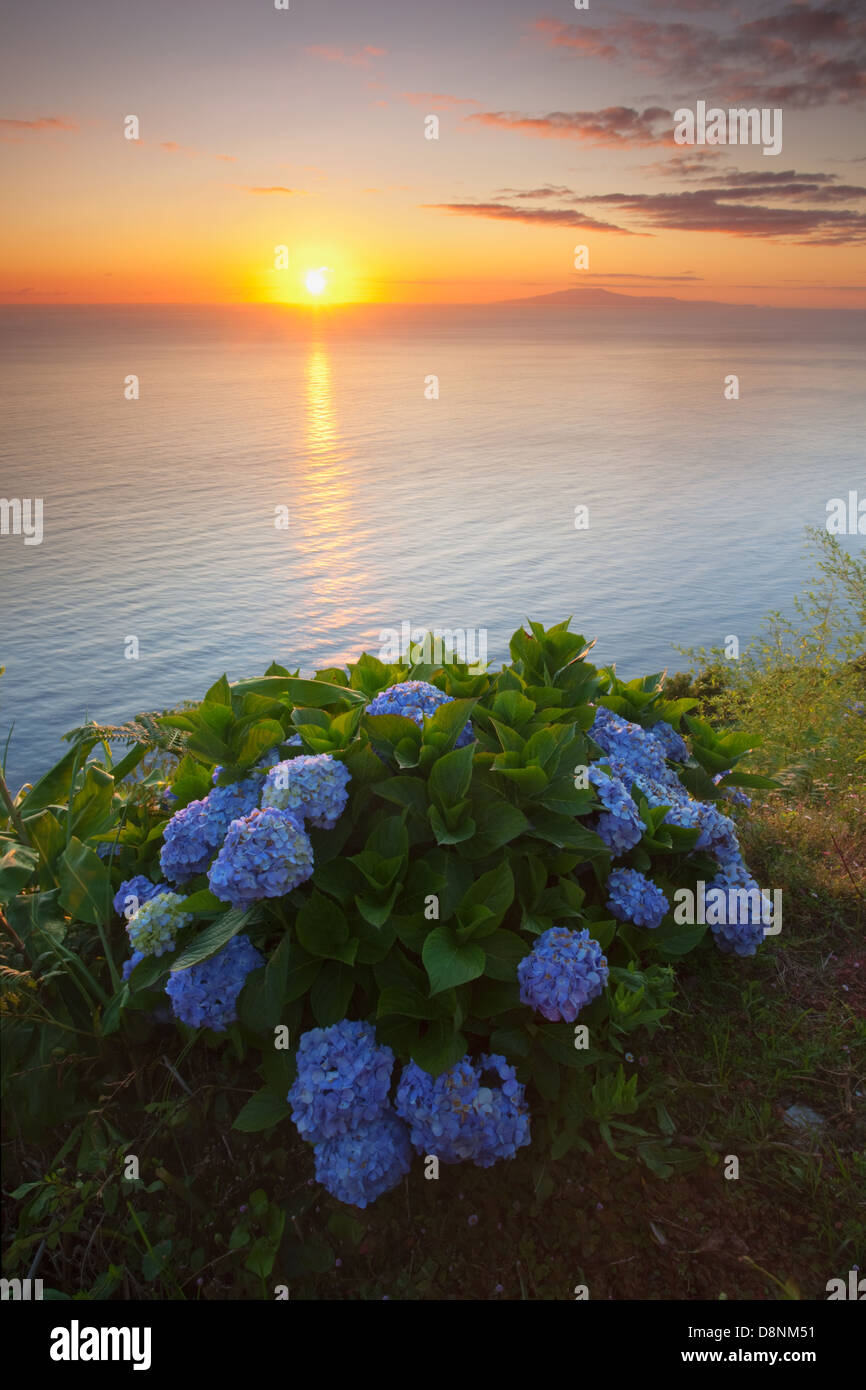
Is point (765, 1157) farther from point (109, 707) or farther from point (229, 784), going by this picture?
point (109, 707)

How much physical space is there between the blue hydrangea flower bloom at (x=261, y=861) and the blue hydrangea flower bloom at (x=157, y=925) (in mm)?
324

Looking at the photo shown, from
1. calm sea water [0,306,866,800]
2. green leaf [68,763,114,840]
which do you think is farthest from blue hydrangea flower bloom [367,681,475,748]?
calm sea water [0,306,866,800]

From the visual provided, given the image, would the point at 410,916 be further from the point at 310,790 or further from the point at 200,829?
the point at 200,829

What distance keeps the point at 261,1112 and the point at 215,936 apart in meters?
0.50

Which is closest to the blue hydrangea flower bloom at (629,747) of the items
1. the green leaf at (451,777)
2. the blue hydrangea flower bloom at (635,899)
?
the blue hydrangea flower bloom at (635,899)

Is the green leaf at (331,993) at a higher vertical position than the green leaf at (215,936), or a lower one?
lower

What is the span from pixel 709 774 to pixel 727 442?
30.6 meters

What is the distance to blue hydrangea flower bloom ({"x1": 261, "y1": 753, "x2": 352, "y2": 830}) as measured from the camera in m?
2.49

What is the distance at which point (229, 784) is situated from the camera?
284 centimetres

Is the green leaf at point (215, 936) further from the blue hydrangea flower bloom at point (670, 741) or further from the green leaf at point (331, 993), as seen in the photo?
the blue hydrangea flower bloom at point (670, 741)

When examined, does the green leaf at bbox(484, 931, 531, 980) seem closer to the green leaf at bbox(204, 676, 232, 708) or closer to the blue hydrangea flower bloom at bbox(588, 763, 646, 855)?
the blue hydrangea flower bloom at bbox(588, 763, 646, 855)

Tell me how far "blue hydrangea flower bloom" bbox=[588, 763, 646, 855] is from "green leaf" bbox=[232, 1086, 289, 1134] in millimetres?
1225

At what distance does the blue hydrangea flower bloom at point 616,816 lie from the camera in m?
2.80
